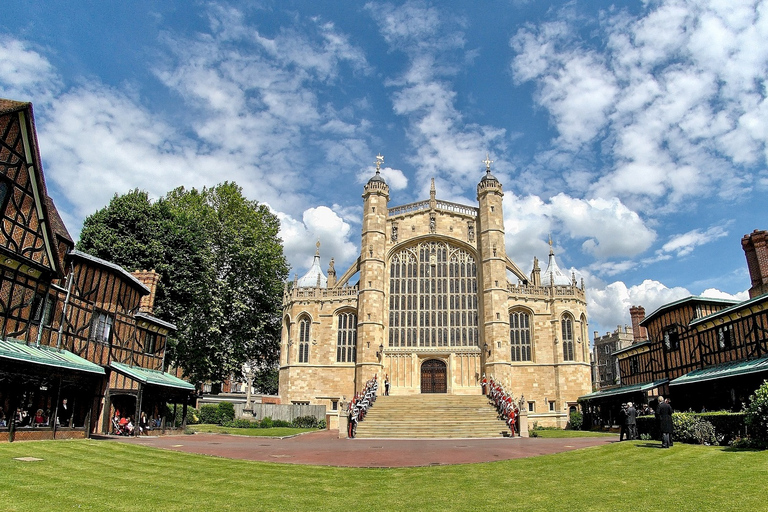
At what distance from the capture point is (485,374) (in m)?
35.6

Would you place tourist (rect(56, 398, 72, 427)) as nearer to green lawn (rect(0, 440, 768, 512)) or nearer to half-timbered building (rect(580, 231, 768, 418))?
green lawn (rect(0, 440, 768, 512))

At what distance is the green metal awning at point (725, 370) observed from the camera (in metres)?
16.9

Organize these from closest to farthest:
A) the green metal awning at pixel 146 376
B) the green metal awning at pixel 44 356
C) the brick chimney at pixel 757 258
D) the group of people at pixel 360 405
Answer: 1. the green metal awning at pixel 44 356
2. the green metal awning at pixel 146 376
3. the brick chimney at pixel 757 258
4. the group of people at pixel 360 405

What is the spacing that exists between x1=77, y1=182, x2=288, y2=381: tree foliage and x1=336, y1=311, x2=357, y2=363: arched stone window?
5.24m

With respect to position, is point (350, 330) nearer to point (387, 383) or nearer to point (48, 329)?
point (387, 383)

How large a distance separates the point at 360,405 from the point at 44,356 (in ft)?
52.4

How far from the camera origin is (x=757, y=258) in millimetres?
24266

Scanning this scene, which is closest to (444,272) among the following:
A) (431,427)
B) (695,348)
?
(431,427)

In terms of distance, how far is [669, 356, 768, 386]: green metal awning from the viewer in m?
16.9

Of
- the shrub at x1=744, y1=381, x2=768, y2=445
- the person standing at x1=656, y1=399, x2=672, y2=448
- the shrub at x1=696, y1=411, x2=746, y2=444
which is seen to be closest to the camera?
the shrub at x1=744, y1=381, x2=768, y2=445

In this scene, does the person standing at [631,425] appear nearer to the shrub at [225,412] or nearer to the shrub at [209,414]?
the shrub at [225,412]

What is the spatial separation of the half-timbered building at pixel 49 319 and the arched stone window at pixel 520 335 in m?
23.8

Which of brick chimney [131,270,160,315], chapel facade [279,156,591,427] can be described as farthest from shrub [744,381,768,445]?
brick chimney [131,270,160,315]

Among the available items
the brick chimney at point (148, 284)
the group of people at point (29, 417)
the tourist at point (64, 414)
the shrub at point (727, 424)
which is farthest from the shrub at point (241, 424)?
the shrub at point (727, 424)
